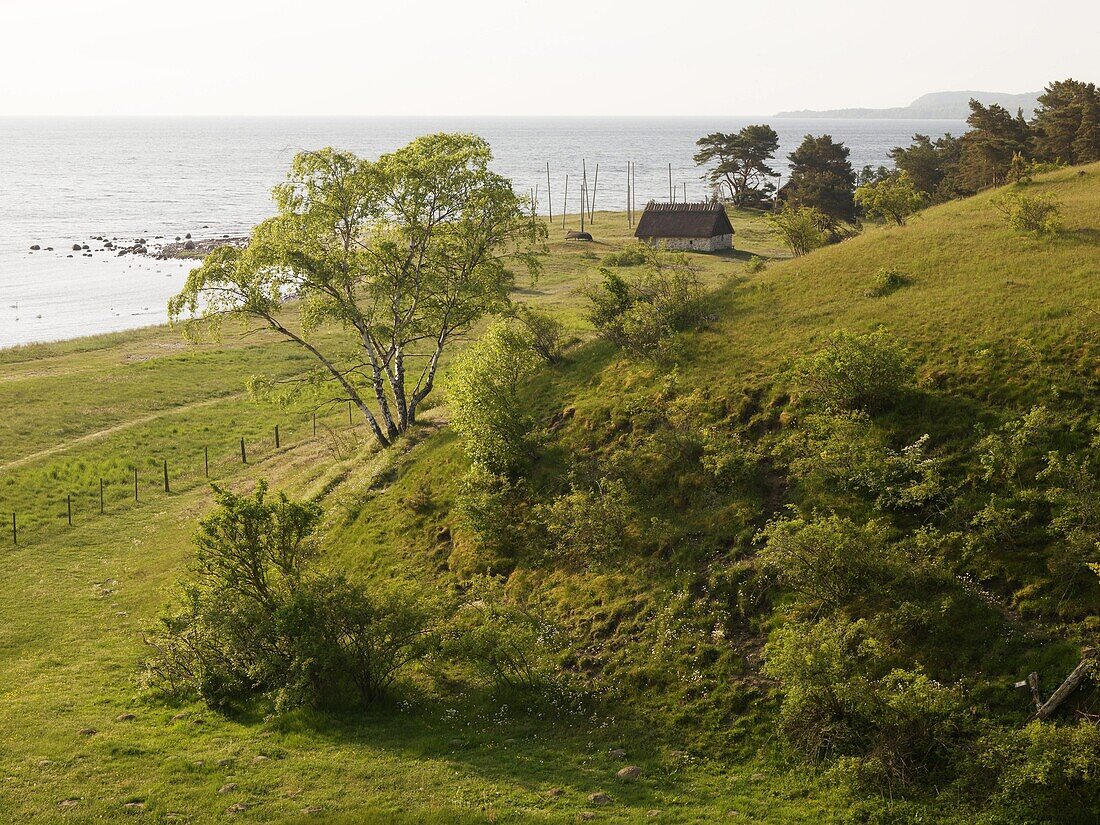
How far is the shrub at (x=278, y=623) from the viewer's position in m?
21.7

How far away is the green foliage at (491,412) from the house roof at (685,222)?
60962 mm

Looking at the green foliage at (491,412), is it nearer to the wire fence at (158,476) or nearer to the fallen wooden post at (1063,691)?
the wire fence at (158,476)

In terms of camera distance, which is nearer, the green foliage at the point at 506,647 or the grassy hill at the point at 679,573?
the grassy hill at the point at 679,573

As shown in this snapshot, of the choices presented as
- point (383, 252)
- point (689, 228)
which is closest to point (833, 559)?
point (383, 252)

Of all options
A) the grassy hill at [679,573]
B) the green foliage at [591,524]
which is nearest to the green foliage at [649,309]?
the grassy hill at [679,573]

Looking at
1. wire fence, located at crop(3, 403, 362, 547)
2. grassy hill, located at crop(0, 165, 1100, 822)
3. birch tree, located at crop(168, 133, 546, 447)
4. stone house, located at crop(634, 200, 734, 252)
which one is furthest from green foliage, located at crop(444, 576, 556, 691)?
stone house, located at crop(634, 200, 734, 252)

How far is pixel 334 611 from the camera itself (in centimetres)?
2177

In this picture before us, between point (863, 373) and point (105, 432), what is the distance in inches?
1639

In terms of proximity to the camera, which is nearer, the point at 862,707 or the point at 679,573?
the point at 862,707

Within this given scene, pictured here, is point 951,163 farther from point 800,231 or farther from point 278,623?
point 278,623

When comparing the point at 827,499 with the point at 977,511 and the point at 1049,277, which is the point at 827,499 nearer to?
the point at 977,511

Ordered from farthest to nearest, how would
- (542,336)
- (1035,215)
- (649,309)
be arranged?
1. (542,336)
2. (1035,215)
3. (649,309)

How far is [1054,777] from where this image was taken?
596 inches

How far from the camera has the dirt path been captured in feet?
151
